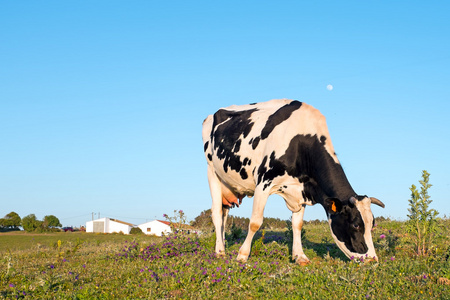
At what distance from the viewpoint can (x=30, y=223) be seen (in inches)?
2800

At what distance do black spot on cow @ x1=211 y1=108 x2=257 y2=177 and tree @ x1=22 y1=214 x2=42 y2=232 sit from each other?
215 feet

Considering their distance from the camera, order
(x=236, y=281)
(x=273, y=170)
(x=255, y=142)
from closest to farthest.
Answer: (x=236, y=281)
(x=273, y=170)
(x=255, y=142)

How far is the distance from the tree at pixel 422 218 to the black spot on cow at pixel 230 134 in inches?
160

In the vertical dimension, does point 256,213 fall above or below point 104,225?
above

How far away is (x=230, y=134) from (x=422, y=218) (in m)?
5.16

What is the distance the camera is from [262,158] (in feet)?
34.2

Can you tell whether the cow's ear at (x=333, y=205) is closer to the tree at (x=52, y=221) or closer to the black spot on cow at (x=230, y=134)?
the black spot on cow at (x=230, y=134)

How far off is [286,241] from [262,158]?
413 cm

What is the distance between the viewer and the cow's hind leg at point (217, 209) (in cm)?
1216

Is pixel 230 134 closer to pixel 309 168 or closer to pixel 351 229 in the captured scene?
pixel 309 168

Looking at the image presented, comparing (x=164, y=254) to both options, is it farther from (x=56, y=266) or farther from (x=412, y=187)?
(x=412, y=187)

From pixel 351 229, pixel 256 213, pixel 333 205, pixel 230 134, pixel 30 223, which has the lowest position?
pixel 351 229

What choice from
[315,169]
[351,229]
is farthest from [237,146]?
[351,229]

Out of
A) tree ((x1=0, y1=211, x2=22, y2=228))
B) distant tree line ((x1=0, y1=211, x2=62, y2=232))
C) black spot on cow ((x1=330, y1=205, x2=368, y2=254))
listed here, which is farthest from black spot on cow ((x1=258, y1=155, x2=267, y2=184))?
tree ((x1=0, y1=211, x2=22, y2=228))
